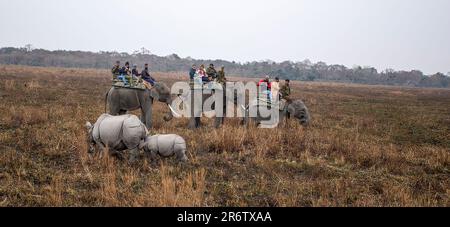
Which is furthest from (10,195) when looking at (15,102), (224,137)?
(15,102)

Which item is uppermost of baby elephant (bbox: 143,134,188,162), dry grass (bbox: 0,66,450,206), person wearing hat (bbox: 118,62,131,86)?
person wearing hat (bbox: 118,62,131,86)

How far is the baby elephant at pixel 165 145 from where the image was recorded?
26.0 ft

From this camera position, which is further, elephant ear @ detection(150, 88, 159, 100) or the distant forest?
the distant forest

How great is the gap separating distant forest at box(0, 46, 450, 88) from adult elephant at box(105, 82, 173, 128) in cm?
9370

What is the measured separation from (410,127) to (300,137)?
859 cm

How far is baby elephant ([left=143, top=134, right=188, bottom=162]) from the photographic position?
7934mm

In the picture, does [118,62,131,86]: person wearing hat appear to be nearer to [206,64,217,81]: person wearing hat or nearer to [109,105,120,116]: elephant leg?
[109,105,120,116]: elephant leg

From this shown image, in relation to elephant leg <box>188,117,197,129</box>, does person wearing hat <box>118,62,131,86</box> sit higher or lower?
higher

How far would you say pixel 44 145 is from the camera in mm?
9164

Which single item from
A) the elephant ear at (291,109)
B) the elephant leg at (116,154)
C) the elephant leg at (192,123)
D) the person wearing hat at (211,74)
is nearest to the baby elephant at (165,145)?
the elephant leg at (116,154)

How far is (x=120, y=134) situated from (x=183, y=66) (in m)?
128

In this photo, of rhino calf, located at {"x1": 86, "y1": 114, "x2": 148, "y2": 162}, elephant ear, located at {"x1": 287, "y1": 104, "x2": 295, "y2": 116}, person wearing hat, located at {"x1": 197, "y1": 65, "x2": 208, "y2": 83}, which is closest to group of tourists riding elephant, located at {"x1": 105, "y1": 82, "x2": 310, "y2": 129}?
elephant ear, located at {"x1": 287, "y1": 104, "x2": 295, "y2": 116}
